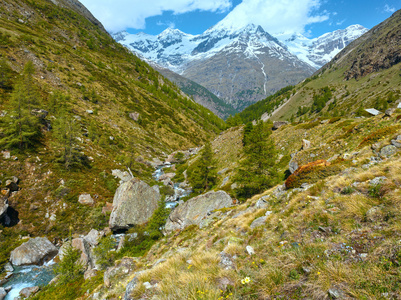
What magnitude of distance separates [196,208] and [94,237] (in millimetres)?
15533

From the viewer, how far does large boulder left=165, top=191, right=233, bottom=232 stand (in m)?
24.6

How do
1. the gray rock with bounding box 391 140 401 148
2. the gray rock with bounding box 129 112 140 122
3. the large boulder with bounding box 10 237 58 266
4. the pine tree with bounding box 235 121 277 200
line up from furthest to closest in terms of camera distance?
the gray rock with bounding box 129 112 140 122, the pine tree with bounding box 235 121 277 200, the large boulder with bounding box 10 237 58 266, the gray rock with bounding box 391 140 401 148

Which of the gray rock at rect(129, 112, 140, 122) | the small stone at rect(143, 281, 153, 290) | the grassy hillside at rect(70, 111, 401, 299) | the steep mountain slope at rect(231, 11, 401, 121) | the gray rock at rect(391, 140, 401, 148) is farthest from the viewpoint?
the steep mountain slope at rect(231, 11, 401, 121)

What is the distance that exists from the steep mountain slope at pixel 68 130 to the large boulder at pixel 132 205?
3.01 m

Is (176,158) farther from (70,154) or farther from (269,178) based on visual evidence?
(269,178)

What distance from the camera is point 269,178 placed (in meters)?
24.2

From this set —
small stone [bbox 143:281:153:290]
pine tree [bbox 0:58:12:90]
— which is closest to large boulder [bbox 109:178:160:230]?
small stone [bbox 143:281:153:290]

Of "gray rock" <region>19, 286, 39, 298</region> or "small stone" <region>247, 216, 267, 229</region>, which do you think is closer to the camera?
"small stone" <region>247, 216, 267, 229</region>

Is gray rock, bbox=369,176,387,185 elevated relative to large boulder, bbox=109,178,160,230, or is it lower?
elevated

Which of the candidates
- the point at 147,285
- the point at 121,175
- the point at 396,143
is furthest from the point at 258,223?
the point at 121,175

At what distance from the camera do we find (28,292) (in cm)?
1717

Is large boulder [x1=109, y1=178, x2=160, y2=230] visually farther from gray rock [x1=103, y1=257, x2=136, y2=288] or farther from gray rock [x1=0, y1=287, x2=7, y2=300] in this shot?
gray rock [x1=103, y1=257, x2=136, y2=288]

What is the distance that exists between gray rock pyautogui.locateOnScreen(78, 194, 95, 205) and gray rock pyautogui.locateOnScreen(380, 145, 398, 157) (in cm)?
3637

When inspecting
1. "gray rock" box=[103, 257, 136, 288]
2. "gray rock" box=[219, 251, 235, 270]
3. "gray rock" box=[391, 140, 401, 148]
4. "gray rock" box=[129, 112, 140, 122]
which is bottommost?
"gray rock" box=[103, 257, 136, 288]
